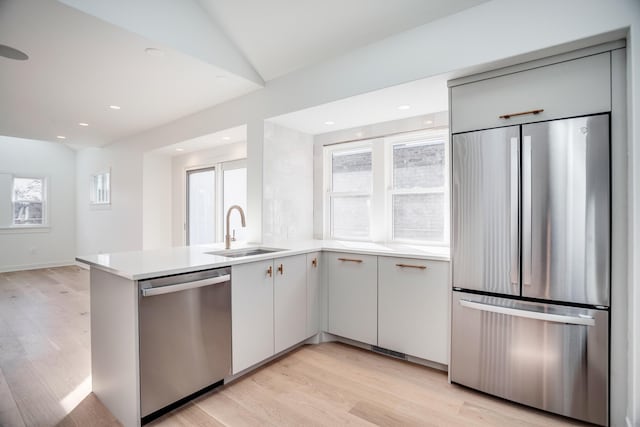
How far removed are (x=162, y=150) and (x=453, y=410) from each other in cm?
459

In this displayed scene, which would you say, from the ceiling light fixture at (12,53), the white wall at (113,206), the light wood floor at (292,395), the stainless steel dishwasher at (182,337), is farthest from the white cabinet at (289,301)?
the white wall at (113,206)

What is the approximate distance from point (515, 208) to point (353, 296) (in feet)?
4.63

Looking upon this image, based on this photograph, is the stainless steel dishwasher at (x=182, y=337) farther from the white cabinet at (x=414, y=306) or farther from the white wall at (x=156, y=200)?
the white wall at (x=156, y=200)

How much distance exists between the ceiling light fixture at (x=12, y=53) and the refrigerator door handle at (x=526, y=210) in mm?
3508

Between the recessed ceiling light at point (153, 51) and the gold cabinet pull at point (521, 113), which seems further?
the recessed ceiling light at point (153, 51)

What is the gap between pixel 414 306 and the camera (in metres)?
2.39

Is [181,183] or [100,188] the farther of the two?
[100,188]

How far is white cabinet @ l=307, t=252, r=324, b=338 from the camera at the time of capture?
2.79 m

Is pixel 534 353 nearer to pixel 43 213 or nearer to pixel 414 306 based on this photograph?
pixel 414 306

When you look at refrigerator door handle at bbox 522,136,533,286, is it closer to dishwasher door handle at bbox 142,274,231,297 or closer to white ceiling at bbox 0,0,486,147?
white ceiling at bbox 0,0,486,147

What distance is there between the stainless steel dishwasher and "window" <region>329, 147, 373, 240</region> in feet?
5.61

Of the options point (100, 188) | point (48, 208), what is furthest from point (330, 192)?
point (48, 208)

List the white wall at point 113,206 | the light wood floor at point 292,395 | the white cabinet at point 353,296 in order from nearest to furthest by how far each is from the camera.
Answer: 1. the light wood floor at point 292,395
2. the white cabinet at point 353,296
3. the white wall at point 113,206

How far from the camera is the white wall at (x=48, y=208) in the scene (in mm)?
6168
